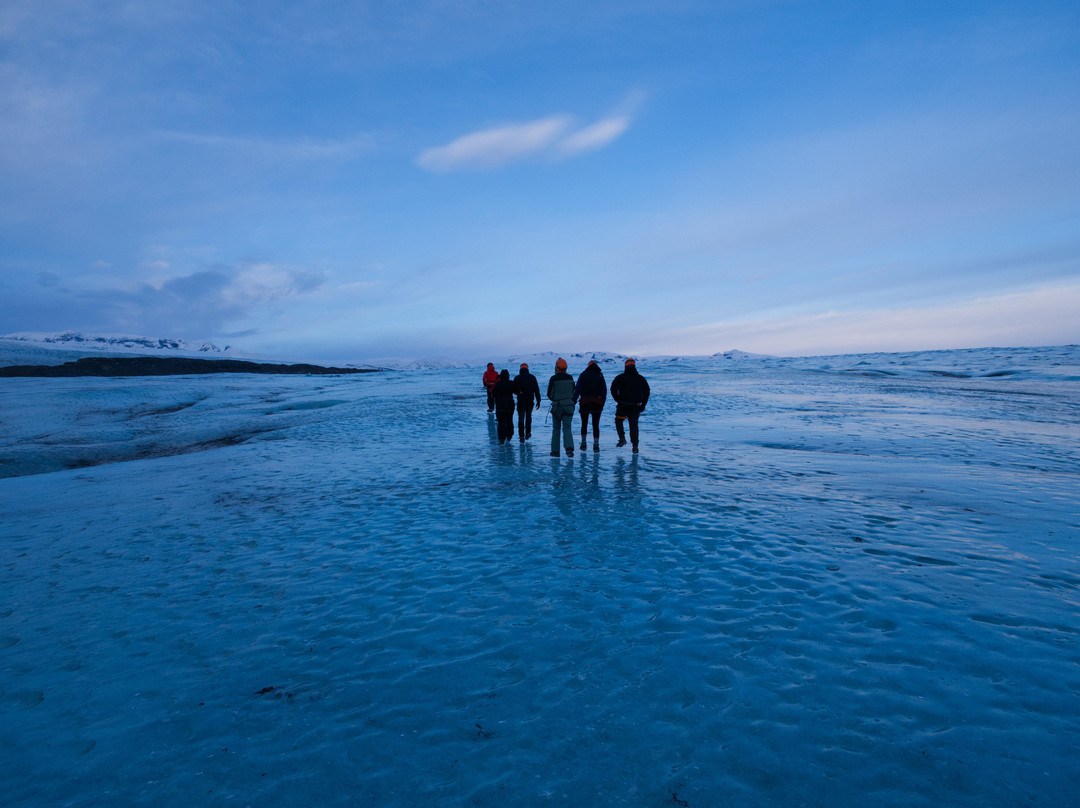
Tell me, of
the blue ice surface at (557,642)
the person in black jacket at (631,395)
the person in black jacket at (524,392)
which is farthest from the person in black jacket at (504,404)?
the blue ice surface at (557,642)

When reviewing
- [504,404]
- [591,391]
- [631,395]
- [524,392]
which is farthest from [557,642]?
[524,392]

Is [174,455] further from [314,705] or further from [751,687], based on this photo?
[751,687]

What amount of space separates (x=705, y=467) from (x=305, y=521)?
30.1ft

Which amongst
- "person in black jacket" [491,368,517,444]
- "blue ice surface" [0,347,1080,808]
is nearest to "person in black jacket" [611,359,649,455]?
"blue ice surface" [0,347,1080,808]

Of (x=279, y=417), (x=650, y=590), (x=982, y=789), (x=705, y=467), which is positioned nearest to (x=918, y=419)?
(x=705, y=467)

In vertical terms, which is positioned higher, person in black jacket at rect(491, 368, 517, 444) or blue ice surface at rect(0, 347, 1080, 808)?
person in black jacket at rect(491, 368, 517, 444)

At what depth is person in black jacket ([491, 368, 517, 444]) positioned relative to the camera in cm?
1766

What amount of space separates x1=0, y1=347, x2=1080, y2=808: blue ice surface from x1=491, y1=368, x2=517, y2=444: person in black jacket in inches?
227

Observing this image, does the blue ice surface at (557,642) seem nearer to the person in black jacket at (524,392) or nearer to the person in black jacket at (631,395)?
the person in black jacket at (631,395)

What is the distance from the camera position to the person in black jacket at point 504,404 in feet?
57.9

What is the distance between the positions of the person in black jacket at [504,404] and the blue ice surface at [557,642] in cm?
578

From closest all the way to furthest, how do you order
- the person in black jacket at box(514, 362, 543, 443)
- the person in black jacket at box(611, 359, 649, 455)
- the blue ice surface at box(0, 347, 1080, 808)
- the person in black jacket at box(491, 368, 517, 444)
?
the blue ice surface at box(0, 347, 1080, 808), the person in black jacket at box(611, 359, 649, 455), the person in black jacket at box(491, 368, 517, 444), the person in black jacket at box(514, 362, 543, 443)

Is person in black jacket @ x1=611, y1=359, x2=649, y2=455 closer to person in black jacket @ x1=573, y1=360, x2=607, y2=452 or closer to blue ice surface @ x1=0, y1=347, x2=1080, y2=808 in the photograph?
person in black jacket @ x1=573, y1=360, x2=607, y2=452

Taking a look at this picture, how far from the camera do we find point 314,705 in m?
4.22
